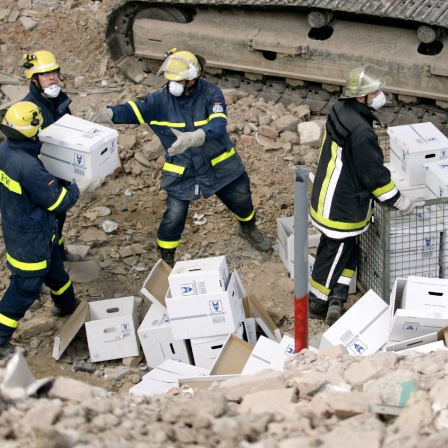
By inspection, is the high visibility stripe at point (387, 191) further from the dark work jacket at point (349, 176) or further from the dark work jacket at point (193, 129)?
the dark work jacket at point (193, 129)

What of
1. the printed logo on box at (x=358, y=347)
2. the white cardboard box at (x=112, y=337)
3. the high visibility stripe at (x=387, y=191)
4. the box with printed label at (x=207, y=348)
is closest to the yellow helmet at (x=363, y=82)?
the high visibility stripe at (x=387, y=191)

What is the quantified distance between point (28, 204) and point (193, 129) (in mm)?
1479

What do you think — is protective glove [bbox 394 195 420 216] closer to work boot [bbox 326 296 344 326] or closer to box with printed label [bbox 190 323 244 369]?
work boot [bbox 326 296 344 326]

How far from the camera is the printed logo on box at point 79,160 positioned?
6848 millimetres

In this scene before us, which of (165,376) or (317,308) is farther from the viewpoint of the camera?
(317,308)

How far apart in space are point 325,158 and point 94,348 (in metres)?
2.13

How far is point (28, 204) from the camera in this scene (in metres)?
6.63

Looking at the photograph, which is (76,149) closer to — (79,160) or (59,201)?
(79,160)

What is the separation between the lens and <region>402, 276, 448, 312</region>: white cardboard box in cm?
629

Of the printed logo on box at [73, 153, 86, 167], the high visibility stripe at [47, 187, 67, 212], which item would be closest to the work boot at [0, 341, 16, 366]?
the high visibility stripe at [47, 187, 67, 212]

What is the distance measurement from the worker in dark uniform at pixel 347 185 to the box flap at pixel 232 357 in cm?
104

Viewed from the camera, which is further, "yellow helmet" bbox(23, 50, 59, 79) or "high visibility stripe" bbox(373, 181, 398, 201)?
"yellow helmet" bbox(23, 50, 59, 79)

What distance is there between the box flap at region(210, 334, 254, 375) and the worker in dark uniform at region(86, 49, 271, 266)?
1586 millimetres

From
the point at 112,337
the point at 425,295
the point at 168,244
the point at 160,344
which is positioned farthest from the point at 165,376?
the point at 425,295
